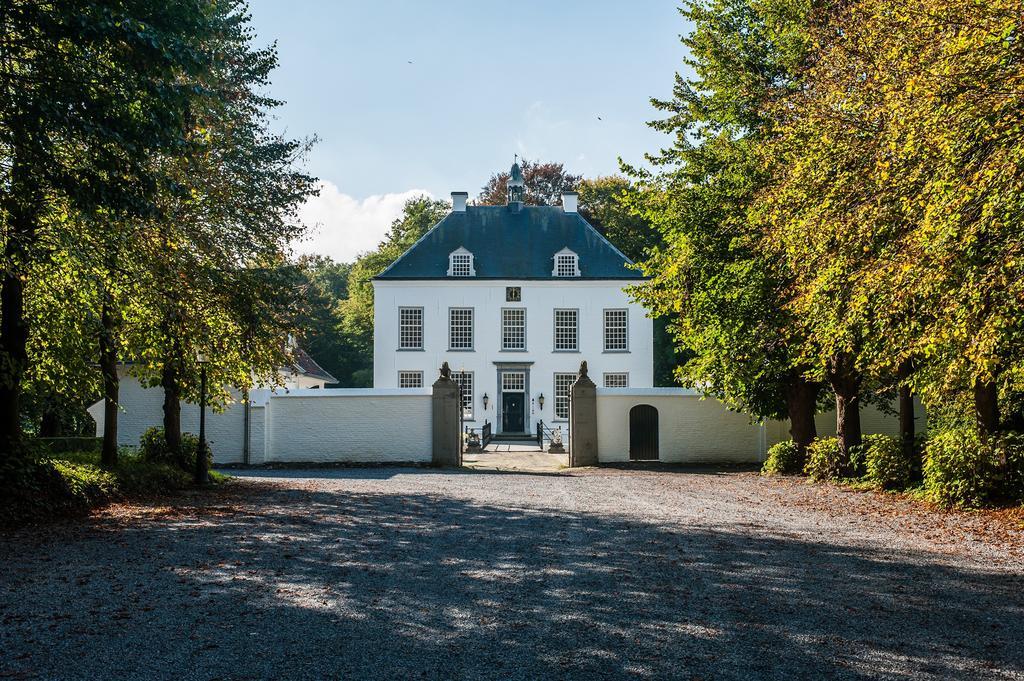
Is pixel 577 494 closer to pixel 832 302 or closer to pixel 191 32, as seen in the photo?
pixel 832 302

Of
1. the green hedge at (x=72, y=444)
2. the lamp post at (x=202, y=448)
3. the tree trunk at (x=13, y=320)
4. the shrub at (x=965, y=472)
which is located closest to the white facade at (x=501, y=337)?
the green hedge at (x=72, y=444)

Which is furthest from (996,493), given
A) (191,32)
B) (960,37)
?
(191,32)

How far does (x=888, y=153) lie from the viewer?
10.4 metres

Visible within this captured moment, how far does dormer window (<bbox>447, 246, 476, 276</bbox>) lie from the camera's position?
4500 centimetres

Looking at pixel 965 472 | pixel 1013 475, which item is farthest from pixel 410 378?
pixel 1013 475

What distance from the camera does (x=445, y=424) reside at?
82.4 feet

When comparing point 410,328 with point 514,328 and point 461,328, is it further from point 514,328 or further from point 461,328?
point 514,328

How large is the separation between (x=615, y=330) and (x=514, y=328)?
5142 millimetres

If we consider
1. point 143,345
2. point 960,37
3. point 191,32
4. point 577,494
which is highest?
point 191,32

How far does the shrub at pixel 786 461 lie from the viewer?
21.6 m

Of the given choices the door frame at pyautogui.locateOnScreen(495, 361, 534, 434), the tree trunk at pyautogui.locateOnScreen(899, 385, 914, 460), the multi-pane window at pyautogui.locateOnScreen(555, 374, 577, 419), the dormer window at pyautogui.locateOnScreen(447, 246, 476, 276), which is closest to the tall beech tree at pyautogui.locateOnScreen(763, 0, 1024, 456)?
the tree trunk at pyautogui.locateOnScreen(899, 385, 914, 460)

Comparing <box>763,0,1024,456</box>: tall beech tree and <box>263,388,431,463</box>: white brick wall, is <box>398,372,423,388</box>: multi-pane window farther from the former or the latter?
<box>763,0,1024,456</box>: tall beech tree

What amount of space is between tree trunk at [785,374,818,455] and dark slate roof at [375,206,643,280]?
22844 millimetres

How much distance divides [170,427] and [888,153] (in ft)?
48.4
